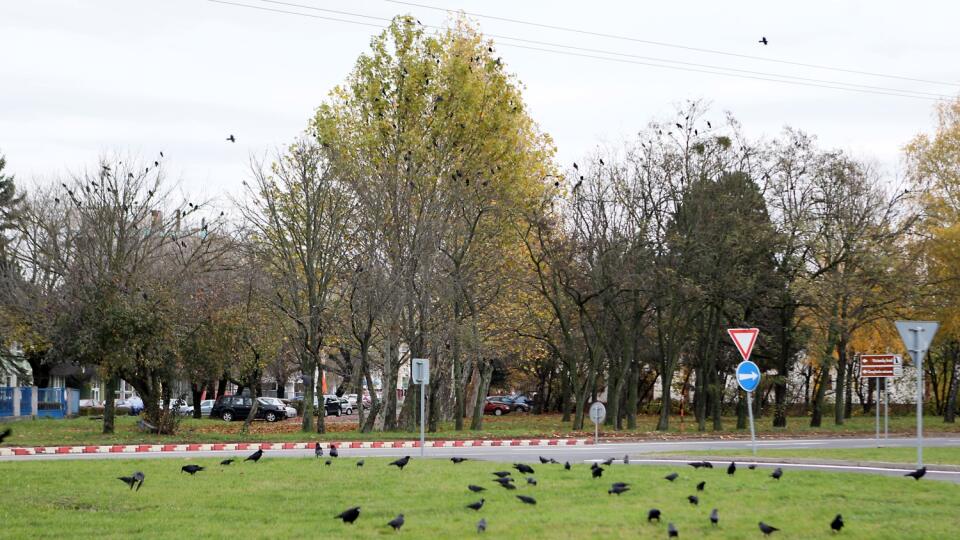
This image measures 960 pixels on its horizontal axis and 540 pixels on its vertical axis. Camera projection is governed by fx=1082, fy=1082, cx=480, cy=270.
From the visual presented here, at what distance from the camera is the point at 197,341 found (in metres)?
34.8

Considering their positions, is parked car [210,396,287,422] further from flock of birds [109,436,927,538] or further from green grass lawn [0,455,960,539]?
green grass lawn [0,455,960,539]

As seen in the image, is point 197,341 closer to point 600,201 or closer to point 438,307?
point 438,307

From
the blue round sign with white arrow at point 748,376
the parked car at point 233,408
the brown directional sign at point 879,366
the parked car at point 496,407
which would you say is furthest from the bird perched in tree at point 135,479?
the parked car at point 496,407

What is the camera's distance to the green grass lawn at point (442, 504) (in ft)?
38.0

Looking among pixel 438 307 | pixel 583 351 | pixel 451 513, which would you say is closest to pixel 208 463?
pixel 451 513

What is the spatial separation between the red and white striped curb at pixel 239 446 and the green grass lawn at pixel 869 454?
26.1 ft

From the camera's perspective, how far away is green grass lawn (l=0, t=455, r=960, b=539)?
11573 millimetres

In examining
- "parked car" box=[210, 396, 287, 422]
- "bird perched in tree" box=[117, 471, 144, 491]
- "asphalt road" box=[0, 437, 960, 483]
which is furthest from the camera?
"parked car" box=[210, 396, 287, 422]

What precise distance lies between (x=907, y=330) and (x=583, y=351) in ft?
114

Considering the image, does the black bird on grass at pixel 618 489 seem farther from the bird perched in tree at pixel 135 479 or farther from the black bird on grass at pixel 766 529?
the bird perched in tree at pixel 135 479

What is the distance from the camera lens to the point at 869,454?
2498 centimetres

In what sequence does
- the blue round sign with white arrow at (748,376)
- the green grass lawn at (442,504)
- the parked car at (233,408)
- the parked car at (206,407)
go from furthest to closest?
the parked car at (206,407)
the parked car at (233,408)
the blue round sign with white arrow at (748,376)
the green grass lawn at (442,504)

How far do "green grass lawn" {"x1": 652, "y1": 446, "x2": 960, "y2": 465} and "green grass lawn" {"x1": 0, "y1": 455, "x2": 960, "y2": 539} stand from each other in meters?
6.01

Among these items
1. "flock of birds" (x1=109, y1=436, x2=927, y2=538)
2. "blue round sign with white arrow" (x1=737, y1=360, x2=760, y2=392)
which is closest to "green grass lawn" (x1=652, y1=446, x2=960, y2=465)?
"blue round sign with white arrow" (x1=737, y1=360, x2=760, y2=392)
